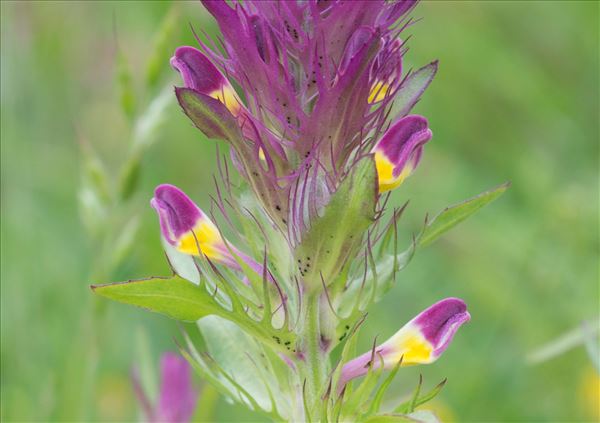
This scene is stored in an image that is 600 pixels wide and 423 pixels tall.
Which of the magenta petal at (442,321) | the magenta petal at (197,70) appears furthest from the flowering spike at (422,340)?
the magenta petal at (197,70)

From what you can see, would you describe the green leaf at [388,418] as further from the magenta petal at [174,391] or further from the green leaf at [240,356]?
the magenta petal at [174,391]

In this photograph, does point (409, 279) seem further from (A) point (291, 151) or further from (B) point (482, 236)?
(A) point (291, 151)

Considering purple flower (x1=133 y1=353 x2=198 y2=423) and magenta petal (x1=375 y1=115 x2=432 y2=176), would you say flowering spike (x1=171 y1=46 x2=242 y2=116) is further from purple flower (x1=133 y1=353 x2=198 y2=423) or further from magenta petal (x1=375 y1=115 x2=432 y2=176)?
purple flower (x1=133 y1=353 x2=198 y2=423)

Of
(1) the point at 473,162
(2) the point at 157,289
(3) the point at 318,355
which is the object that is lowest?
(3) the point at 318,355

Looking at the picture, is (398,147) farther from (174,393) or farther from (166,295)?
(174,393)

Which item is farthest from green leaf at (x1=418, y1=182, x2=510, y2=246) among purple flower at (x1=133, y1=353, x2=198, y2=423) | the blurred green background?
the blurred green background

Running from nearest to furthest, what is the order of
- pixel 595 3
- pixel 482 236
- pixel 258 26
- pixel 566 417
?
pixel 258 26 < pixel 566 417 < pixel 482 236 < pixel 595 3

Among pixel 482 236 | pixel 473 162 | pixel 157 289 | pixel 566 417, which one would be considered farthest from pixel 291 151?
pixel 473 162
